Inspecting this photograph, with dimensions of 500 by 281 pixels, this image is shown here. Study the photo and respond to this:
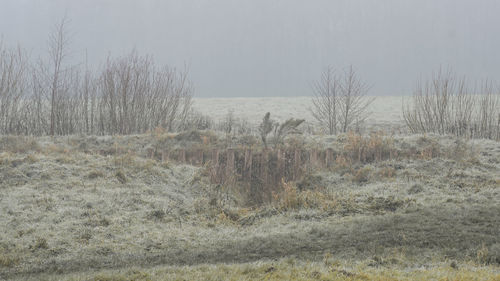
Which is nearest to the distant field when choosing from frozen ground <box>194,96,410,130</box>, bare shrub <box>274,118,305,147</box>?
bare shrub <box>274,118,305,147</box>

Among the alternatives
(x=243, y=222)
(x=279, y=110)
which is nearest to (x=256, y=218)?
(x=243, y=222)

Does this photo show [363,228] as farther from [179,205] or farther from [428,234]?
[179,205]

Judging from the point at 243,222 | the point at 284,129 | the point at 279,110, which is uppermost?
the point at 279,110

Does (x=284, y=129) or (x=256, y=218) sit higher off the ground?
(x=284, y=129)

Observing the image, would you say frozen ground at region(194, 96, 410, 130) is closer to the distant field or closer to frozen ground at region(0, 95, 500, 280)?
the distant field

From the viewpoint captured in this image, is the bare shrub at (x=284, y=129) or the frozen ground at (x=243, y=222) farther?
the bare shrub at (x=284, y=129)

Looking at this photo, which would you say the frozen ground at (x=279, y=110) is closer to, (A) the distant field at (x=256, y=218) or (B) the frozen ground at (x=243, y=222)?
(A) the distant field at (x=256, y=218)

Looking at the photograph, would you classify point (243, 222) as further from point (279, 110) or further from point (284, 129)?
point (279, 110)

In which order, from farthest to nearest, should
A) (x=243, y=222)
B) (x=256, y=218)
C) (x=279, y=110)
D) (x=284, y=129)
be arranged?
(x=279, y=110) → (x=284, y=129) → (x=256, y=218) → (x=243, y=222)

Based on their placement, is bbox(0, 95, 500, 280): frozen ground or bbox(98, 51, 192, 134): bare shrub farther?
bbox(98, 51, 192, 134): bare shrub

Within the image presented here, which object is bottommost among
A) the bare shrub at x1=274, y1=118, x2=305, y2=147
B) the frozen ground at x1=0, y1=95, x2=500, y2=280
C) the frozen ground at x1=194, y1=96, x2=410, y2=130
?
the frozen ground at x1=0, y1=95, x2=500, y2=280

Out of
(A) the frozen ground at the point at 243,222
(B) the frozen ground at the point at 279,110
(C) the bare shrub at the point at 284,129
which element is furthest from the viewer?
(B) the frozen ground at the point at 279,110

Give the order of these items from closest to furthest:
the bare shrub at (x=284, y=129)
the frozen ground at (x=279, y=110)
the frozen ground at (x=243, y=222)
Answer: the frozen ground at (x=243, y=222), the bare shrub at (x=284, y=129), the frozen ground at (x=279, y=110)

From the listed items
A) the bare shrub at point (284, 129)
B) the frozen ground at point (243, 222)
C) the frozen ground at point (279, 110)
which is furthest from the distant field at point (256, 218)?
the frozen ground at point (279, 110)
